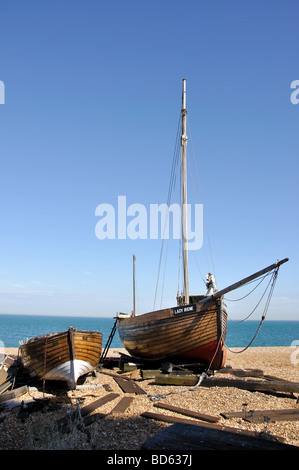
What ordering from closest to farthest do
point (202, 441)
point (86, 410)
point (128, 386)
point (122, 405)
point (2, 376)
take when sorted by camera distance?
point (202, 441) < point (86, 410) < point (122, 405) < point (128, 386) < point (2, 376)

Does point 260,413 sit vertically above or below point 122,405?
above

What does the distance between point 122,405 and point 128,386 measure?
295 cm

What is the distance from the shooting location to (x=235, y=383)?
12.1 metres

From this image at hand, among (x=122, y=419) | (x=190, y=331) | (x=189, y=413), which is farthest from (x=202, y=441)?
(x=190, y=331)

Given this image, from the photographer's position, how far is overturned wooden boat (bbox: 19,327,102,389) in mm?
12078

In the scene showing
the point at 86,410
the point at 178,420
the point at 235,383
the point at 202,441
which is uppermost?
the point at 202,441

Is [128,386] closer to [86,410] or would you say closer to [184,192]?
[86,410]

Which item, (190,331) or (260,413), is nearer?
(260,413)

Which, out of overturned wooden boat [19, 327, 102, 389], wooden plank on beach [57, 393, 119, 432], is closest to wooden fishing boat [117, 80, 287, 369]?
overturned wooden boat [19, 327, 102, 389]

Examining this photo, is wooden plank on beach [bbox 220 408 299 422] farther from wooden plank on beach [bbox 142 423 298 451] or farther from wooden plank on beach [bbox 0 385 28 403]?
wooden plank on beach [bbox 0 385 28 403]

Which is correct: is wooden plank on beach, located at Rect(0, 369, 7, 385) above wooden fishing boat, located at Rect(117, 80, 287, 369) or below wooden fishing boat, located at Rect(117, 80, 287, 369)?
below

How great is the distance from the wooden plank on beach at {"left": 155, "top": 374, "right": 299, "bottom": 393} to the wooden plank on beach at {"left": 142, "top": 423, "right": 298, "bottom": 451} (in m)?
9.39

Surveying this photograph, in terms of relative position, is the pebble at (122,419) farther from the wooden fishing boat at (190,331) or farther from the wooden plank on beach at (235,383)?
the wooden fishing boat at (190,331)
